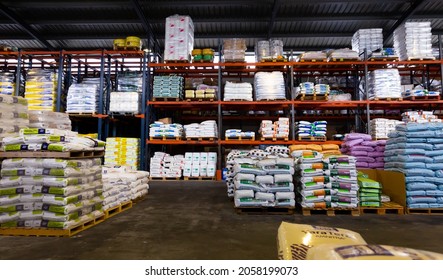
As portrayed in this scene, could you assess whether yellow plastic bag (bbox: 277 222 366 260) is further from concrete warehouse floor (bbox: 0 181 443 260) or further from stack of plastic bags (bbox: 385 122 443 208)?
stack of plastic bags (bbox: 385 122 443 208)

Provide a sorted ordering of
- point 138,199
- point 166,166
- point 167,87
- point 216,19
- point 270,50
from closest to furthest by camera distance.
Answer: point 138,199 → point 166,166 → point 167,87 → point 270,50 → point 216,19

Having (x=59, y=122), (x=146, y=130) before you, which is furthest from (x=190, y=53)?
(x=59, y=122)

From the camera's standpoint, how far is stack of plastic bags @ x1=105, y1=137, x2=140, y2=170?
10.9m

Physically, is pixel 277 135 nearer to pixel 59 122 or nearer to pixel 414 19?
pixel 59 122

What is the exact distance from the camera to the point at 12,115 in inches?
197

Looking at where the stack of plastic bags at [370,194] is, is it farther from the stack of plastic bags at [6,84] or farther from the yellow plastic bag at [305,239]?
the stack of plastic bags at [6,84]

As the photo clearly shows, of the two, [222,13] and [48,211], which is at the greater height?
[222,13]

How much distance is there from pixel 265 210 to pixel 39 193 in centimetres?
380

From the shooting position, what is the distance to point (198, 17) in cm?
1319

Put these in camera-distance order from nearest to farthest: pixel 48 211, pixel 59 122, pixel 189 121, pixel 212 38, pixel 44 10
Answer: pixel 48 211, pixel 59 122, pixel 44 10, pixel 189 121, pixel 212 38

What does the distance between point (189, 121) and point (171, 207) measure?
26.8 ft

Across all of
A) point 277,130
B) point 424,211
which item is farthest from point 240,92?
point 424,211

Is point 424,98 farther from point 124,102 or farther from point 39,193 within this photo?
point 39,193

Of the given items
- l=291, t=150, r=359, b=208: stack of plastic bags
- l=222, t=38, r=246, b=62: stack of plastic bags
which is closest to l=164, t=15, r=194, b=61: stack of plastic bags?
l=222, t=38, r=246, b=62: stack of plastic bags
